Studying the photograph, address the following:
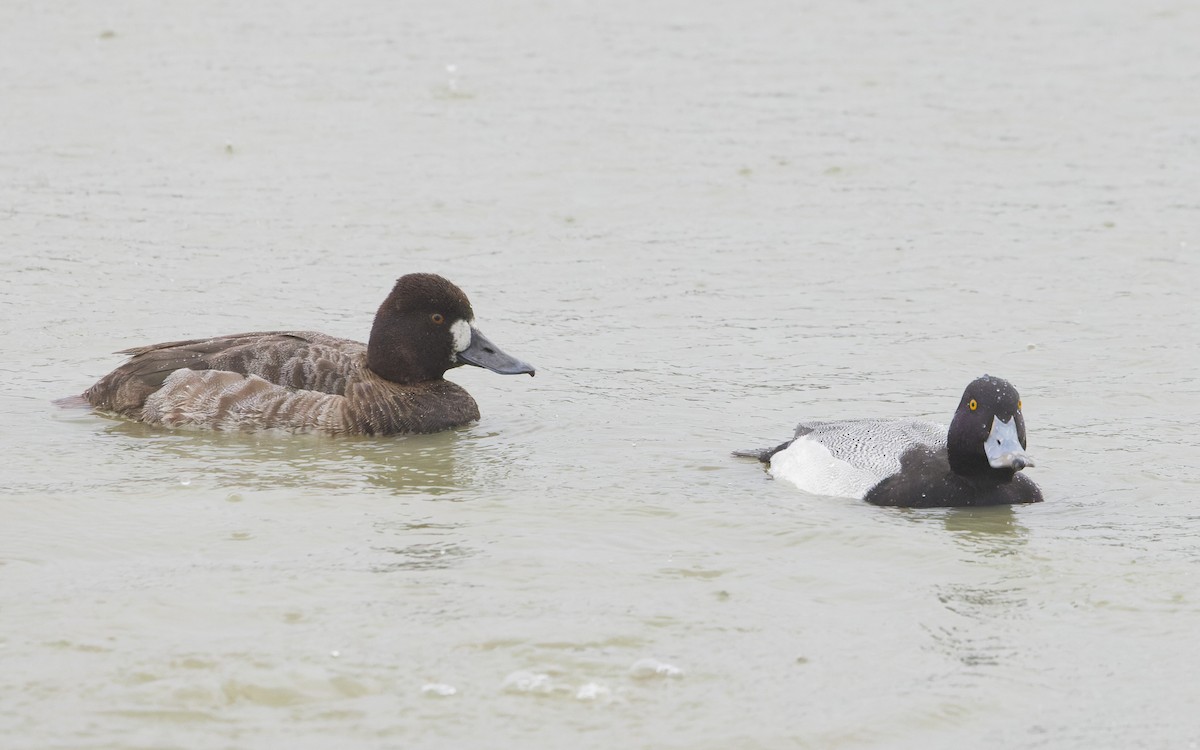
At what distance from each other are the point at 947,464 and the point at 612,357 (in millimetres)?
3420

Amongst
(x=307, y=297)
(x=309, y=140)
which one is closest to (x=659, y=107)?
(x=309, y=140)

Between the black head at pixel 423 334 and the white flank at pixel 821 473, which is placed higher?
the black head at pixel 423 334

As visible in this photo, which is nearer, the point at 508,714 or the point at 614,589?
the point at 508,714

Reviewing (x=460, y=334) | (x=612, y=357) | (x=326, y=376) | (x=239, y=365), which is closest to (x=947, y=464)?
(x=460, y=334)

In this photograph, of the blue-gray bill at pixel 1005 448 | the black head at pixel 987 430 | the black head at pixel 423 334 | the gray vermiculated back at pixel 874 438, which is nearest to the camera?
the blue-gray bill at pixel 1005 448

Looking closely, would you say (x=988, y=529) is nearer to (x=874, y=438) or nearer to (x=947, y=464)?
(x=947, y=464)

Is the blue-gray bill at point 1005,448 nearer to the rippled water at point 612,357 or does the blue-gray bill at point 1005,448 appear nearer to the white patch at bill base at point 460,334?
the rippled water at point 612,357

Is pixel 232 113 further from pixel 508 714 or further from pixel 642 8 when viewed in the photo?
pixel 508 714

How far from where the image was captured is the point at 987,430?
9172 mm

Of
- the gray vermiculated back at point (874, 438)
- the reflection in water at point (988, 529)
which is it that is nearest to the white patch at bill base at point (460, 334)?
the gray vermiculated back at point (874, 438)

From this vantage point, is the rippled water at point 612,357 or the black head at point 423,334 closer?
the rippled water at point 612,357

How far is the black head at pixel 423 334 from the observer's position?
36.3ft

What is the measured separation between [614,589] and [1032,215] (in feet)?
30.4

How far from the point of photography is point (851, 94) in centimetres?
1994
